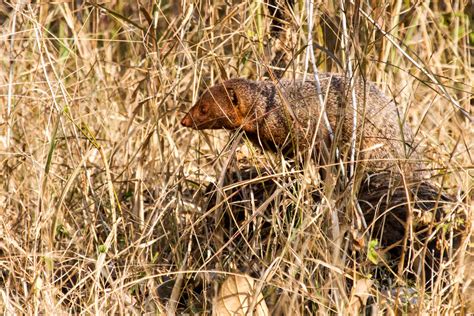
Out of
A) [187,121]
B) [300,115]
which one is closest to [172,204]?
[187,121]

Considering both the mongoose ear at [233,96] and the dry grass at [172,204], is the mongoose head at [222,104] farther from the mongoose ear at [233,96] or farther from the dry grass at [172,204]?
the dry grass at [172,204]

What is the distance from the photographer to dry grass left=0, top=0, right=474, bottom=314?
2309 mm

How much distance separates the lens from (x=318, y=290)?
89.3 inches

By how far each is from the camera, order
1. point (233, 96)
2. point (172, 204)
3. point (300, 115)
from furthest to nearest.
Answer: point (233, 96)
point (300, 115)
point (172, 204)

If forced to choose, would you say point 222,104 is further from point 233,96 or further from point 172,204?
point 172,204

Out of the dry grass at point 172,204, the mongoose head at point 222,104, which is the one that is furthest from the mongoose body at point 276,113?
the dry grass at point 172,204

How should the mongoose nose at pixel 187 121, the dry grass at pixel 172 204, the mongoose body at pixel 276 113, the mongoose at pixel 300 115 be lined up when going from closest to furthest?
the dry grass at pixel 172 204 < the mongoose at pixel 300 115 < the mongoose body at pixel 276 113 < the mongoose nose at pixel 187 121

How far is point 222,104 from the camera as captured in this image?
3408 millimetres

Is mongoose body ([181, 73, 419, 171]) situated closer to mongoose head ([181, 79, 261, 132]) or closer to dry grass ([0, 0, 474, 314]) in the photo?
mongoose head ([181, 79, 261, 132])

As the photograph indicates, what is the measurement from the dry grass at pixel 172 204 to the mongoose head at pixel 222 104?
10 cm

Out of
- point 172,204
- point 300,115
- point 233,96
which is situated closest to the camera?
point 172,204

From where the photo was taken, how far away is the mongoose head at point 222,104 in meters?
3.30

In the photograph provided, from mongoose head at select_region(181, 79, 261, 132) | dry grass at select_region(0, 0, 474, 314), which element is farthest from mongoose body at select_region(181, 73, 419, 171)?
dry grass at select_region(0, 0, 474, 314)

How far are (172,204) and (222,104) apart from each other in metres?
0.70
